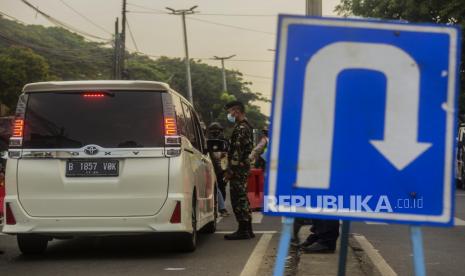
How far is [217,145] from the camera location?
379 inches

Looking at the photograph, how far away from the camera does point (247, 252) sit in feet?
26.2

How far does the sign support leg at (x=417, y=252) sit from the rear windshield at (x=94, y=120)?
176 inches

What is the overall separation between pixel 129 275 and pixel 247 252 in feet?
6.04

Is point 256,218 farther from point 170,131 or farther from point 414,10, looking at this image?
point 414,10

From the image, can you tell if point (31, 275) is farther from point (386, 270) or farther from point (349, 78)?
point (349, 78)

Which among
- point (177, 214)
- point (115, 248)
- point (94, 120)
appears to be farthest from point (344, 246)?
point (115, 248)

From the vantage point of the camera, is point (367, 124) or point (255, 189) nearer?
point (367, 124)

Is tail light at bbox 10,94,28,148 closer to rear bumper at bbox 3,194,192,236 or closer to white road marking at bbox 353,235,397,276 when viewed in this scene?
rear bumper at bbox 3,194,192,236

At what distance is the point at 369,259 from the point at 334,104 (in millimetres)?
4223

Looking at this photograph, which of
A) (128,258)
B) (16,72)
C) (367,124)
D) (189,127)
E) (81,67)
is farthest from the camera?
(81,67)

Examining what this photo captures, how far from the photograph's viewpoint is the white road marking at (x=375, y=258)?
651 cm

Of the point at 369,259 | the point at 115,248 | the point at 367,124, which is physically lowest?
the point at 115,248

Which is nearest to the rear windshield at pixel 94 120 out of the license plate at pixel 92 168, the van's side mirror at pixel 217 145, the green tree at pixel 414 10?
the license plate at pixel 92 168

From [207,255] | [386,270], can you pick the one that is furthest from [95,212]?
[386,270]
